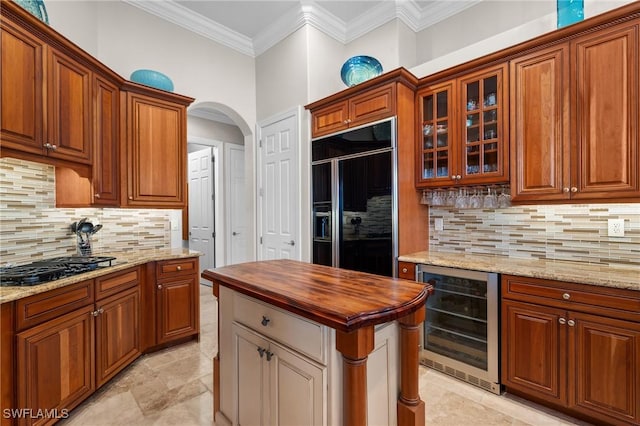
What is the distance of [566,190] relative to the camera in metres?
2.06

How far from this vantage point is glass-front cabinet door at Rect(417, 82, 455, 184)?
8.53 ft

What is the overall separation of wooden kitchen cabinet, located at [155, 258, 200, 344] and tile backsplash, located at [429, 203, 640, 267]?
7.70 feet

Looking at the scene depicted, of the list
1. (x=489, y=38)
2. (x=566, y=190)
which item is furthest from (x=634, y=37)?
(x=489, y=38)

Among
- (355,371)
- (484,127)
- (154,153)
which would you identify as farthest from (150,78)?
(355,371)

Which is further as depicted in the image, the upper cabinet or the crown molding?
the crown molding

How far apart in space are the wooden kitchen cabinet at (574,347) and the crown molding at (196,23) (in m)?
3.77

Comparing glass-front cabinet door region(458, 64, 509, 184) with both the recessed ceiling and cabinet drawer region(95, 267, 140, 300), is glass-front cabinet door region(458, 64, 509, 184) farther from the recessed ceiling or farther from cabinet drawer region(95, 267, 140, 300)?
cabinet drawer region(95, 267, 140, 300)

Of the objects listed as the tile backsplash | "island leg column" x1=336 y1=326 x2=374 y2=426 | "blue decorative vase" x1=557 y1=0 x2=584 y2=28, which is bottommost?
"island leg column" x1=336 y1=326 x2=374 y2=426

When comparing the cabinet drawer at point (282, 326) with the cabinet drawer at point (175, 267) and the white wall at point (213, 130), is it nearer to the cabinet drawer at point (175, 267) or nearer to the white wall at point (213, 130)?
the cabinet drawer at point (175, 267)

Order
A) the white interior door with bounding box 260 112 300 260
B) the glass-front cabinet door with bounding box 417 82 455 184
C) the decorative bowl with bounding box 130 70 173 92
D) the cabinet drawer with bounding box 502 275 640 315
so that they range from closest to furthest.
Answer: the cabinet drawer with bounding box 502 275 640 315 < the glass-front cabinet door with bounding box 417 82 455 184 < the decorative bowl with bounding box 130 70 173 92 < the white interior door with bounding box 260 112 300 260

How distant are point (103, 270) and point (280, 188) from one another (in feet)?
6.30

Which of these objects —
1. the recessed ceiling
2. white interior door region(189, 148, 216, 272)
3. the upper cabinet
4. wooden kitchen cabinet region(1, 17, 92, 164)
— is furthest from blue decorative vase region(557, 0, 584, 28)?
white interior door region(189, 148, 216, 272)

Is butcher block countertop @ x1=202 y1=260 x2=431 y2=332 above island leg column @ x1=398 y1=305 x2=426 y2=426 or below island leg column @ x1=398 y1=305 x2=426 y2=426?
above

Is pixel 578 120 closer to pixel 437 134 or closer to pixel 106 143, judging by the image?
pixel 437 134
